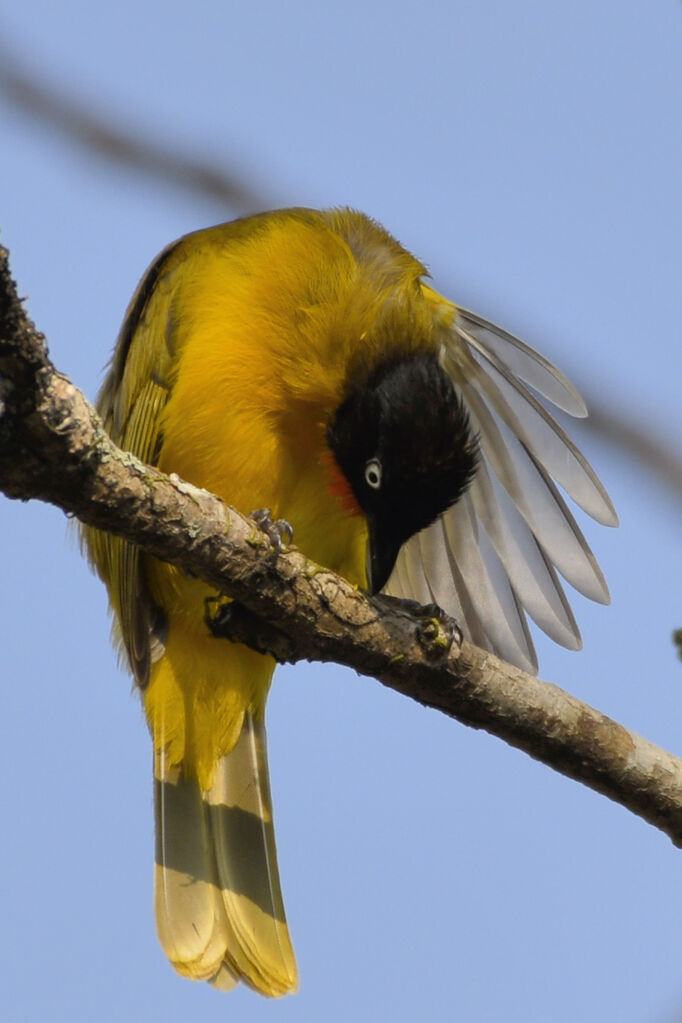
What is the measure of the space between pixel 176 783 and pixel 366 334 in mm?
1959

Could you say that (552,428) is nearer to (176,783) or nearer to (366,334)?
(366,334)

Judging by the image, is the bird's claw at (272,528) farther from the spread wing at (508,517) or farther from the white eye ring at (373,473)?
the spread wing at (508,517)

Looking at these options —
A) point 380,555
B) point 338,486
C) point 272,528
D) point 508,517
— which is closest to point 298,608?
point 272,528

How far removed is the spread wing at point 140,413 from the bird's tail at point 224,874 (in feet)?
1.76

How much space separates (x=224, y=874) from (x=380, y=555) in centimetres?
153

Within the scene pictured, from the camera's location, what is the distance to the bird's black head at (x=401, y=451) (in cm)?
450

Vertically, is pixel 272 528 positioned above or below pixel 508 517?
below

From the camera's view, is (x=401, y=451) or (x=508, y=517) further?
(x=508, y=517)

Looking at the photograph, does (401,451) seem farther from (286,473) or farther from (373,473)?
(286,473)

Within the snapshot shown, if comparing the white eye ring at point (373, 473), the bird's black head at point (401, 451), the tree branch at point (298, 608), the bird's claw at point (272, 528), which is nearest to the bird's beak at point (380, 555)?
the bird's black head at point (401, 451)

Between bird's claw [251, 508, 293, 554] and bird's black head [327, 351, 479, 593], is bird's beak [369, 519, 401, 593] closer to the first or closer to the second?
bird's black head [327, 351, 479, 593]

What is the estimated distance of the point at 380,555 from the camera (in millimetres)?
4633

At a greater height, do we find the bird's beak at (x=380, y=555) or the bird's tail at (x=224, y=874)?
the bird's beak at (x=380, y=555)

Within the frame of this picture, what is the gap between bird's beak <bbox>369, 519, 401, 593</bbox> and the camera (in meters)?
4.60
